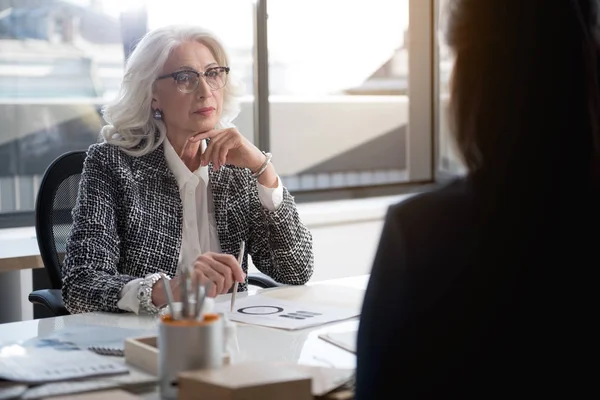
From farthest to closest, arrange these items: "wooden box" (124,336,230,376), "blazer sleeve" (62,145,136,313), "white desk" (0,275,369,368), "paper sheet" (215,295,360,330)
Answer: "blazer sleeve" (62,145,136,313) < "paper sheet" (215,295,360,330) < "white desk" (0,275,369,368) < "wooden box" (124,336,230,376)

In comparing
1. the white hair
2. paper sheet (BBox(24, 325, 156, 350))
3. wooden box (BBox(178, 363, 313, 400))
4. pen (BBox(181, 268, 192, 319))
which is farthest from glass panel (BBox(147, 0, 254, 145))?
wooden box (BBox(178, 363, 313, 400))

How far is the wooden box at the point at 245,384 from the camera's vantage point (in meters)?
1.04

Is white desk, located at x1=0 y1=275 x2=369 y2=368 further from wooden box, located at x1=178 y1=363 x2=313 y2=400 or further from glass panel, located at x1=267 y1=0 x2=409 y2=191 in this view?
glass panel, located at x1=267 y1=0 x2=409 y2=191

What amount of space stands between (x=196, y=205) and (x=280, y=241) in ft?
0.81

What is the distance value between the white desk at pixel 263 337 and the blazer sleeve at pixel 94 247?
72 mm

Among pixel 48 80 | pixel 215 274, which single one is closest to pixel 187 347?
pixel 215 274

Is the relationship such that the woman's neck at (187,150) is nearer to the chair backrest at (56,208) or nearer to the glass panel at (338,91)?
the chair backrest at (56,208)

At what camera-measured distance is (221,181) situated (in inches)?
90.4

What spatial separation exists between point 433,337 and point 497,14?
0.33 meters

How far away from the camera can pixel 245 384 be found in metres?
1.04

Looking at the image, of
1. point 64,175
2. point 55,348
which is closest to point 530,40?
point 55,348

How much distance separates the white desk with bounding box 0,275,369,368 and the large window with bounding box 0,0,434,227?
98 centimetres

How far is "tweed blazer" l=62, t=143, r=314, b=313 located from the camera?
6.40 ft

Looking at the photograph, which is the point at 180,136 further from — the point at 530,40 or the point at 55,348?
the point at 530,40
